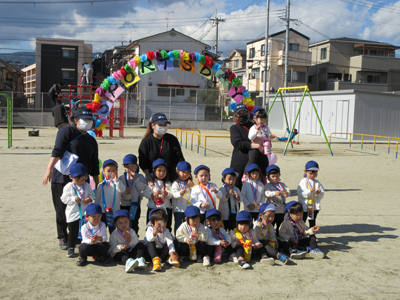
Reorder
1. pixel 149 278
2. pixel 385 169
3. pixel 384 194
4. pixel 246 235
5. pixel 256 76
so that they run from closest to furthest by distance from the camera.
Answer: pixel 149 278, pixel 246 235, pixel 384 194, pixel 385 169, pixel 256 76

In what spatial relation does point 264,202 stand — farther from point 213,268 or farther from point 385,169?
point 385,169

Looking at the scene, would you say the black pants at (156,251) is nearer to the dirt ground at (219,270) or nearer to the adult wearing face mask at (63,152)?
the dirt ground at (219,270)

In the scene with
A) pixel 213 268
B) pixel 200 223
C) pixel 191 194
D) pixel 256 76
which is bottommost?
pixel 213 268

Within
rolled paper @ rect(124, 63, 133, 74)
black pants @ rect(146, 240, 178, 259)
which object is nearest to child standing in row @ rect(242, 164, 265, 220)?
black pants @ rect(146, 240, 178, 259)

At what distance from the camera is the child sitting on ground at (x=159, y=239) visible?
170 inches

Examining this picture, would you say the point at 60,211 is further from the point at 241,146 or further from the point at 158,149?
the point at 241,146

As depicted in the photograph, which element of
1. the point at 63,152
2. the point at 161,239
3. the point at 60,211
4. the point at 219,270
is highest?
the point at 63,152

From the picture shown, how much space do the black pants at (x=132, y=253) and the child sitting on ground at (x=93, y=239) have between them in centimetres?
14

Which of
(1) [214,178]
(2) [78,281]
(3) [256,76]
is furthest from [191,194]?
(3) [256,76]

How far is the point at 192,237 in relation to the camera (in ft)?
14.7

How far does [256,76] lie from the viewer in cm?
4628

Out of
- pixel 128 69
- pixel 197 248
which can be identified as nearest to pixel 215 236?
pixel 197 248

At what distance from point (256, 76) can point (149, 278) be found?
44081 mm

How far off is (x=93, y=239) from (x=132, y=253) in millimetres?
487
